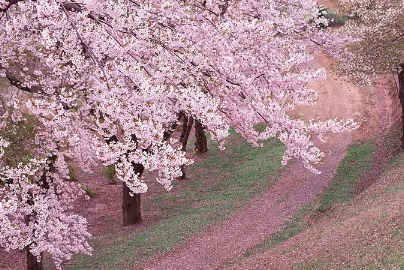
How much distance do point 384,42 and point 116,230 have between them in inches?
587

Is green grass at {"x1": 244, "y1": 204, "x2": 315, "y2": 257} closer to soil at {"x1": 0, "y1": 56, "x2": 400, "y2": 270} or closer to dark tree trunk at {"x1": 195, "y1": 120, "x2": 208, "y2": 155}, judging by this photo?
soil at {"x1": 0, "y1": 56, "x2": 400, "y2": 270}

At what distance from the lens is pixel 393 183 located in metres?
20.4

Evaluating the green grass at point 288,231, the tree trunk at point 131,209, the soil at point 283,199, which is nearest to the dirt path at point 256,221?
the soil at point 283,199

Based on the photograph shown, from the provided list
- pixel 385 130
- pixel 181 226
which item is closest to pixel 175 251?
pixel 181 226

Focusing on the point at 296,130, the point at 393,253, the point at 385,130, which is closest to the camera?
the point at 393,253

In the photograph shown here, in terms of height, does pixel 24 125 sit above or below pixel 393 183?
above

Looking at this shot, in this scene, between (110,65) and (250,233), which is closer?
(110,65)

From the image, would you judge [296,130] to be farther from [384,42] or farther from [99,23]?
[384,42]

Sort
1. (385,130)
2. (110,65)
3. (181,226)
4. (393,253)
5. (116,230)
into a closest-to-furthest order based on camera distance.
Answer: (110,65), (393,253), (181,226), (116,230), (385,130)

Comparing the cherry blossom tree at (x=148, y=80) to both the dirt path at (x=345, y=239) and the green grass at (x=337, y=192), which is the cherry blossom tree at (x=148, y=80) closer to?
the dirt path at (x=345, y=239)

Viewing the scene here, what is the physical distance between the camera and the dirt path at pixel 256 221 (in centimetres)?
1853

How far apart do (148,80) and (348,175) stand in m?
18.4

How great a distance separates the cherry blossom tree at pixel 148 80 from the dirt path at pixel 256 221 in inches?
119

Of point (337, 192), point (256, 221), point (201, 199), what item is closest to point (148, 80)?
point (256, 221)
